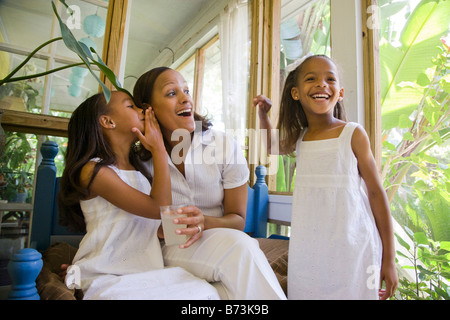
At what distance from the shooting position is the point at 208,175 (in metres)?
1.01

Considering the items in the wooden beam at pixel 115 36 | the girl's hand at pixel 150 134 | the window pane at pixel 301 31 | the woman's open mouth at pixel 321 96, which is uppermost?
the window pane at pixel 301 31

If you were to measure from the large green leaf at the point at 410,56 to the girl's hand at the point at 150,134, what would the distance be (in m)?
1.09

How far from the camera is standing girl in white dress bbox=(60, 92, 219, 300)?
0.68 meters

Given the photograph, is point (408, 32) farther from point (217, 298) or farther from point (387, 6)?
point (217, 298)

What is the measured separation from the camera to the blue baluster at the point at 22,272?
0.51 meters

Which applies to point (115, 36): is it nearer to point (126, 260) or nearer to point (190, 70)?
point (126, 260)

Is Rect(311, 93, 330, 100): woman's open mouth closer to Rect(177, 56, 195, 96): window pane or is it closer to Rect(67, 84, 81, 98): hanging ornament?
Rect(67, 84, 81, 98): hanging ornament

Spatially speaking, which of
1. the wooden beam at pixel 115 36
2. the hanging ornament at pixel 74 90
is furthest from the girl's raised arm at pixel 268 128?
the hanging ornament at pixel 74 90

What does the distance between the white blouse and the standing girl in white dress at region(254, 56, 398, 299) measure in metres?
0.22

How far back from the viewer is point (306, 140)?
101 centimetres

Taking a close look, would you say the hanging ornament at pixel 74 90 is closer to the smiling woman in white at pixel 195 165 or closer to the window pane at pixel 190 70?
the smiling woman in white at pixel 195 165

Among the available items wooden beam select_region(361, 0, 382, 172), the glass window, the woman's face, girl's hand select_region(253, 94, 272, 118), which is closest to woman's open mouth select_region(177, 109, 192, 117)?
the woman's face

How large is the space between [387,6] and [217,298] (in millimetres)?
1558
